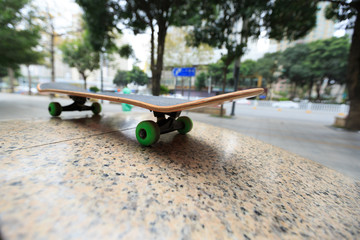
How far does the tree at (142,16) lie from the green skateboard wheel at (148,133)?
15.9ft

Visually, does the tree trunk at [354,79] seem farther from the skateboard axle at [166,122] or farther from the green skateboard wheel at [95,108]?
the green skateboard wheel at [95,108]

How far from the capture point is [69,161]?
40.1 inches

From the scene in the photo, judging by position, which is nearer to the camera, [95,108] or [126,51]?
[95,108]

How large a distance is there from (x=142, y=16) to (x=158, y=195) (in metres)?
6.56

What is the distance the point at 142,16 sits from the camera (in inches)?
223

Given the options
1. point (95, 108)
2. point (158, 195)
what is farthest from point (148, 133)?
point (95, 108)

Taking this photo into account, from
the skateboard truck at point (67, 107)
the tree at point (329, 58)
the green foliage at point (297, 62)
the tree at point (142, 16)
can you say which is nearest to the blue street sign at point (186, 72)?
the tree at point (142, 16)

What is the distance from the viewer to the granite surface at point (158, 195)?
590 millimetres

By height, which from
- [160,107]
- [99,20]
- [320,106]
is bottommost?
[160,107]

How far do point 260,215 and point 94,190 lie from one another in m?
0.83

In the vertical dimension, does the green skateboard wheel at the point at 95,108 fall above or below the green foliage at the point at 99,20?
below

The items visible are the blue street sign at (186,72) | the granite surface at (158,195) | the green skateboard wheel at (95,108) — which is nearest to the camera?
the granite surface at (158,195)

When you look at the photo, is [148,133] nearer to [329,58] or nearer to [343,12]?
[343,12]

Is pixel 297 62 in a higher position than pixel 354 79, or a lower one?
higher
